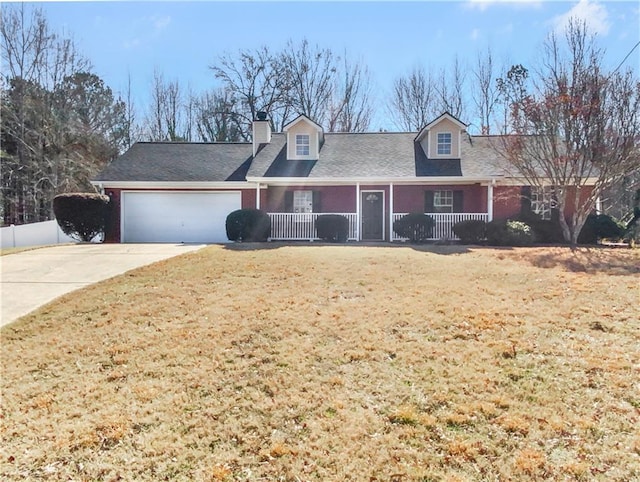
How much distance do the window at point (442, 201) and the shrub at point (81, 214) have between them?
1367 cm

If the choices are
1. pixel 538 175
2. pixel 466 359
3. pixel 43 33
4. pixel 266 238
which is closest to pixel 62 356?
pixel 466 359

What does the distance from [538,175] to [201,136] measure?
84.2ft

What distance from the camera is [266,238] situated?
1541cm

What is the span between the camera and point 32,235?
661 inches

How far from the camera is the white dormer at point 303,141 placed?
698 inches

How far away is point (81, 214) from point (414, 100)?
23076mm

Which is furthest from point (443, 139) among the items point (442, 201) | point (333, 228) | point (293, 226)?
point (293, 226)

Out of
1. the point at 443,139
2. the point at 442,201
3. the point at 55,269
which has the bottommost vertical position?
the point at 55,269

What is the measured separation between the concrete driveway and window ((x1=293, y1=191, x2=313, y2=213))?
5.84 metres

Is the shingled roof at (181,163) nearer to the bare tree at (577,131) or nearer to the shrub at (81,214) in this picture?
the shrub at (81,214)

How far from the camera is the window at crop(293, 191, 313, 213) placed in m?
17.2

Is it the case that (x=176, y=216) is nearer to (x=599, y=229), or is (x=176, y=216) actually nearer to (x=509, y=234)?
(x=509, y=234)

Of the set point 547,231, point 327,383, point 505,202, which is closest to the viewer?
point 327,383

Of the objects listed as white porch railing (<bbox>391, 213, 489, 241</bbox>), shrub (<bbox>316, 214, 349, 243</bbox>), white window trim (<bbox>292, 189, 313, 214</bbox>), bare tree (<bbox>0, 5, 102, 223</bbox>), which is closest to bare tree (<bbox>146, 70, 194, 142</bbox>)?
bare tree (<bbox>0, 5, 102, 223</bbox>)
